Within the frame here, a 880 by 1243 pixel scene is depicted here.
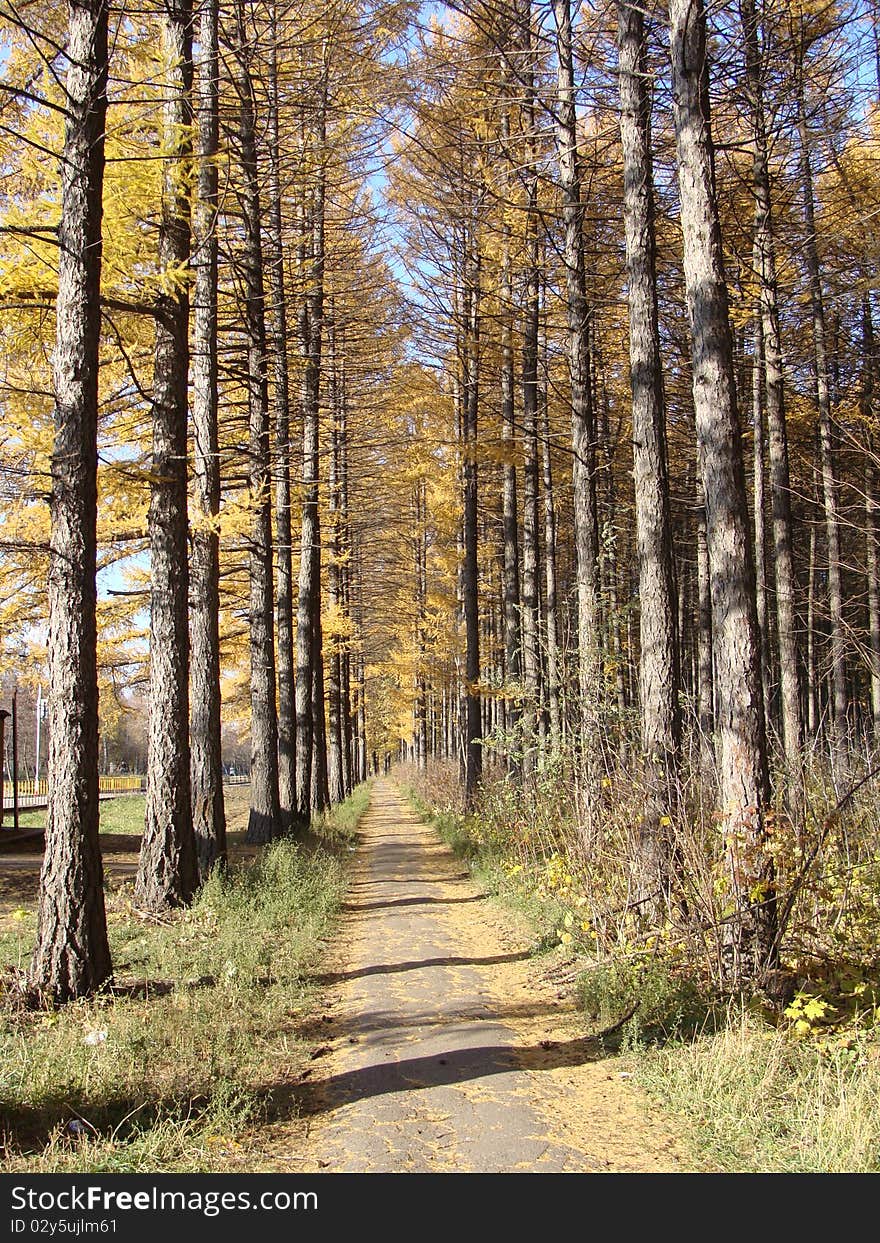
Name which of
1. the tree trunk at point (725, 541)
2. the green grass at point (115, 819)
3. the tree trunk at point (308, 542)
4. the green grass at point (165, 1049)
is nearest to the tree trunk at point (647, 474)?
the tree trunk at point (725, 541)

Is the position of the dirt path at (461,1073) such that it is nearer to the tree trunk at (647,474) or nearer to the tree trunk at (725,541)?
the tree trunk at (725,541)

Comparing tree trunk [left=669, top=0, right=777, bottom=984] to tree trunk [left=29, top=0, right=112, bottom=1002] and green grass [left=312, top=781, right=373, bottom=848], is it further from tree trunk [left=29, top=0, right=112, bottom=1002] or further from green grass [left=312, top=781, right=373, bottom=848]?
green grass [left=312, top=781, right=373, bottom=848]

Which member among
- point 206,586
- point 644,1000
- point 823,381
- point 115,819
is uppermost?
point 823,381

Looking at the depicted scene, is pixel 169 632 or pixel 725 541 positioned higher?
pixel 725 541

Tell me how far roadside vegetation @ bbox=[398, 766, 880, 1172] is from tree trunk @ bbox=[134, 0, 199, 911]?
3653 mm

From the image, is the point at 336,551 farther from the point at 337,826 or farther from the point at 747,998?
the point at 747,998

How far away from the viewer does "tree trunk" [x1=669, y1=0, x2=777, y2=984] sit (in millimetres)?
5543

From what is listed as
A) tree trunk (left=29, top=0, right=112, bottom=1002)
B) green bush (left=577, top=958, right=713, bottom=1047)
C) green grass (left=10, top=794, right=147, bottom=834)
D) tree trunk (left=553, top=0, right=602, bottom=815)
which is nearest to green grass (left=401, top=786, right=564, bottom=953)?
green bush (left=577, top=958, right=713, bottom=1047)

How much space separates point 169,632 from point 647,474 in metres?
4.75

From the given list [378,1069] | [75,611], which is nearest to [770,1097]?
[378,1069]

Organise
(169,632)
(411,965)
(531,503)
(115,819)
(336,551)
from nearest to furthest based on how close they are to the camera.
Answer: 1. (411,965)
2. (169,632)
3. (531,503)
4. (115,819)
5. (336,551)

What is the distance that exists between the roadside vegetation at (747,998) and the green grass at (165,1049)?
209 centimetres

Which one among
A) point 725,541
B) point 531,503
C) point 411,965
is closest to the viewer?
point 725,541

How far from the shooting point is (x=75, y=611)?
6.09 m
